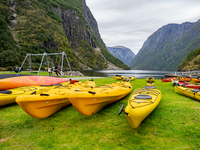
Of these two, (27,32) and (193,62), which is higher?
(27,32)

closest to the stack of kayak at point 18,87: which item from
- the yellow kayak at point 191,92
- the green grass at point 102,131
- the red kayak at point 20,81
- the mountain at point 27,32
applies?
the red kayak at point 20,81

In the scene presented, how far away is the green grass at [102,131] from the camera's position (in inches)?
142

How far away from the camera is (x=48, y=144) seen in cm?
376

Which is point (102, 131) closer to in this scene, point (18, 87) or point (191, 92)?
point (191, 92)

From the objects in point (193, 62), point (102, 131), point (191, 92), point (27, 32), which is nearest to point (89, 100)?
point (102, 131)

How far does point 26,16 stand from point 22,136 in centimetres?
8819

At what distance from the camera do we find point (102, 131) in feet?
14.3

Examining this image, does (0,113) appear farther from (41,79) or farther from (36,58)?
(36,58)

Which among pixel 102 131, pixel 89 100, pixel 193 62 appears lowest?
pixel 193 62

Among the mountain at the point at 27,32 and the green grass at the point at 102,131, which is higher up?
the mountain at the point at 27,32

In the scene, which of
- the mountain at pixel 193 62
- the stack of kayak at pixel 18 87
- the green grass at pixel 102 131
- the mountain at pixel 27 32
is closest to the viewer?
the green grass at pixel 102 131

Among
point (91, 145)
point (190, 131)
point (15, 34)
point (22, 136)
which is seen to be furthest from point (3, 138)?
point (15, 34)

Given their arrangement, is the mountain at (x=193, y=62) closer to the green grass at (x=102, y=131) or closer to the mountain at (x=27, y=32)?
the mountain at (x=27, y=32)

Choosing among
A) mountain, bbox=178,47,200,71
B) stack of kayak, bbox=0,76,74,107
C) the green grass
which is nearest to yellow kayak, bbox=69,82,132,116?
the green grass
